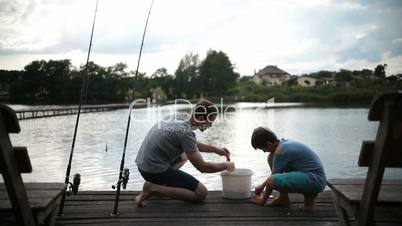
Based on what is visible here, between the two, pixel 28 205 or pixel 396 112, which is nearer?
pixel 396 112

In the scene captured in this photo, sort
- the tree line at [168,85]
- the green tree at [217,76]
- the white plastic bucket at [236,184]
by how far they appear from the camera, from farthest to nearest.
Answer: the green tree at [217,76] < the tree line at [168,85] < the white plastic bucket at [236,184]

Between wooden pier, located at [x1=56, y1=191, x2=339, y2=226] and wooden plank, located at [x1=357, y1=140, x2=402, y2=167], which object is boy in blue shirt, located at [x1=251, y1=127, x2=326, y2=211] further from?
wooden plank, located at [x1=357, y1=140, x2=402, y2=167]

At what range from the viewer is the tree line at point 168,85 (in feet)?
309

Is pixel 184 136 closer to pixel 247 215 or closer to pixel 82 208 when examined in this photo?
pixel 247 215

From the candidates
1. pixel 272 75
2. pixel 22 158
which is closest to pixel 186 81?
pixel 272 75

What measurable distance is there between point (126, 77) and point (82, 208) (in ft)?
358

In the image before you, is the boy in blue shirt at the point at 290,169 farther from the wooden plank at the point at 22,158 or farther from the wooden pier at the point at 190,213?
the wooden plank at the point at 22,158

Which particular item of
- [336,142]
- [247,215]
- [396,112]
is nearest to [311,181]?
[247,215]

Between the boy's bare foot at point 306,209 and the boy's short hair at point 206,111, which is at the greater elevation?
the boy's short hair at point 206,111

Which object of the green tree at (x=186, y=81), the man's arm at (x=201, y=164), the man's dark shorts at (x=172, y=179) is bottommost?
the man's dark shorts at (x=172, y=179)

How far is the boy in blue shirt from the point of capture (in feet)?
14.0

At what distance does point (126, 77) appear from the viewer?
111500mm

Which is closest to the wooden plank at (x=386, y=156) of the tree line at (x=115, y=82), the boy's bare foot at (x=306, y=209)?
the boy's bare foot at (x=306, y=209)

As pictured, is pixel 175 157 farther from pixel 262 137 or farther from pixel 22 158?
pixel 22 158
